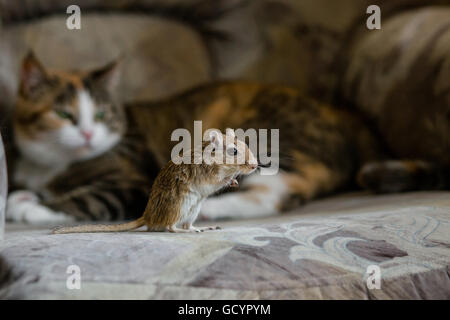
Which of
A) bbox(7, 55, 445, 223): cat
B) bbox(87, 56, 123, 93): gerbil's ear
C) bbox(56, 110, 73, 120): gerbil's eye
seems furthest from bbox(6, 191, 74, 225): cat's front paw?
bbox(87, 56, 123, 93): gerbil's ear

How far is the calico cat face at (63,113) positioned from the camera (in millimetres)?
1169

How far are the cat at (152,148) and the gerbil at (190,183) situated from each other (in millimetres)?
383

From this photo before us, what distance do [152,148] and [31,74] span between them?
350 millimetres

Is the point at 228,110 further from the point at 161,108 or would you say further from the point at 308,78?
the point at 308,78

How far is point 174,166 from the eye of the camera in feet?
2.00

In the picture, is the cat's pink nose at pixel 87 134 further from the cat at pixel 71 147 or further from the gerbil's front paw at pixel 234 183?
the gerbil's front paw at pixel 234 183

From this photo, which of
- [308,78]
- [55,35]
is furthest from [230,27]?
[55,35]

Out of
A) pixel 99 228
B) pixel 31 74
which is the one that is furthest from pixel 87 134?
pixel 99 228

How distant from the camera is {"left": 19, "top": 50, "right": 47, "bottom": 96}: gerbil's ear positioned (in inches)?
44.6

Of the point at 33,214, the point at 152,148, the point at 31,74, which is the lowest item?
the point at 33,214

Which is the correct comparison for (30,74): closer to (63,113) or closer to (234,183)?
(63,113)

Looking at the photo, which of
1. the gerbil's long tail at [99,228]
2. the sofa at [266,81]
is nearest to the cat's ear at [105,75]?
the sofa at [266,81]

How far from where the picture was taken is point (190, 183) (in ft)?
1.96
